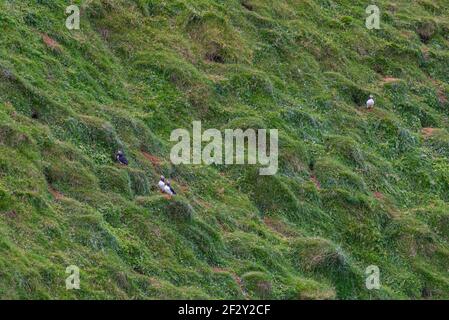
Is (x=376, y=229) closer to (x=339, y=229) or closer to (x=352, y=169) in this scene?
(x=339, y=229)

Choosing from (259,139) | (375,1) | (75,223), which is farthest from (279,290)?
(375,1)

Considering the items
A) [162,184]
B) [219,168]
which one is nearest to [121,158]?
[162,184]

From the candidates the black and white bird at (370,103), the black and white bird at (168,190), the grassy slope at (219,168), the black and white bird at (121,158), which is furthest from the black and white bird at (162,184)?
the black and white bird at (370,103)

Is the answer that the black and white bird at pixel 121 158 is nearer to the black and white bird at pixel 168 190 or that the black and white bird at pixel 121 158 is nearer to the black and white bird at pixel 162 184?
the black and white bird at pixel 162 184

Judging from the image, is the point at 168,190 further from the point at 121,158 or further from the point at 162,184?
the point at 121,158

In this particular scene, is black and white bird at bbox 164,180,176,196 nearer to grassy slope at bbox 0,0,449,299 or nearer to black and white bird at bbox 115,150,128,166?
grassy slope at bbox 0,0,449,299

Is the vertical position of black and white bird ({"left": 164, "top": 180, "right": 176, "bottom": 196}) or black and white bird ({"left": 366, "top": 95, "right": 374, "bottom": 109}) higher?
black and white bird ({"left": 366, "top": 95, "right": 374, "bottom": 109})

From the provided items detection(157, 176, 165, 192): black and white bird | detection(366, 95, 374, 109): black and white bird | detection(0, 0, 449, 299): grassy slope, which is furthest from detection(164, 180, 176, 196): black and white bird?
detection(366, 95, 374, 109): black and white bird

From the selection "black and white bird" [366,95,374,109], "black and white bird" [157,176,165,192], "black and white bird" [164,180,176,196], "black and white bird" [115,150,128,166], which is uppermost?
"black and white bird" [366,95,374,109]

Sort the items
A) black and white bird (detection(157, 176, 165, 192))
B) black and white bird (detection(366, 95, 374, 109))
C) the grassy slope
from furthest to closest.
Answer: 1. black and white bird (detection(366, 95, 374, 109))
2. black and white bird (detection(157, 176, 165, 192))
3. the grassy slope
